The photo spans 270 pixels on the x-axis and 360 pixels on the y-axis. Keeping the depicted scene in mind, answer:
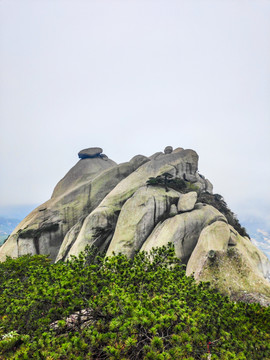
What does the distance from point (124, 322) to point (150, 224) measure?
57.2ft

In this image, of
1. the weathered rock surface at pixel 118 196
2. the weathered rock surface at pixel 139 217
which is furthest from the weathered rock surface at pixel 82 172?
the weathered rock surface at pixel 139 217

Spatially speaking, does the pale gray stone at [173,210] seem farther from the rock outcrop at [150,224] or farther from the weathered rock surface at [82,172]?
the weathered rock surface at [82,172]

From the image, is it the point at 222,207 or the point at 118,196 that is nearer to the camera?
the point at 118,196

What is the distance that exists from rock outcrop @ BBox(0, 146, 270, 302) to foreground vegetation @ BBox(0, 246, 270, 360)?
22.3 ft

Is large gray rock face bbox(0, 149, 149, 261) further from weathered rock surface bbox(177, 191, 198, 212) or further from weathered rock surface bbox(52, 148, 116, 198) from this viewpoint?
weathered rock surface bbox(177, 191, 198, 212)

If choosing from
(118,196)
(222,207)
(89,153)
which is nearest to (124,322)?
(118,196)

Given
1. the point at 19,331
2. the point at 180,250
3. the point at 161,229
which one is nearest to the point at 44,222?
the point at 161,229

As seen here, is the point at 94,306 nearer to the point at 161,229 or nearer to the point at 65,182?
the point at 161,229

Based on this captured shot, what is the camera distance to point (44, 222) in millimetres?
29500

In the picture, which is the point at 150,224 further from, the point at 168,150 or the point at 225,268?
the point at 168,150

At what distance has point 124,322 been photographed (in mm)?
5980

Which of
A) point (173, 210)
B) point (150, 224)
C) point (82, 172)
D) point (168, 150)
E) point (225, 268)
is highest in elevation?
point (168, 150)

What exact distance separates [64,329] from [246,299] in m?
A: 11.8

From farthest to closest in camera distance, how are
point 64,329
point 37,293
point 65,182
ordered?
point 65,182, point 37,293, point 64,329
